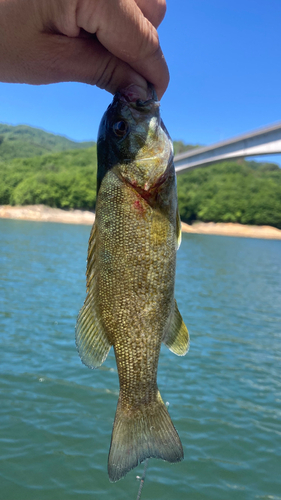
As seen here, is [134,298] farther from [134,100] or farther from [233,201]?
[233,201]

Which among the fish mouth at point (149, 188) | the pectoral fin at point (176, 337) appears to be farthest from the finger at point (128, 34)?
the pectoral fin at point (176, 337)

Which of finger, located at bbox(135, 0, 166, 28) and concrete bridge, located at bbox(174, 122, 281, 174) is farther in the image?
concrete bridge, located at bbox(174, 122, 281, 174)

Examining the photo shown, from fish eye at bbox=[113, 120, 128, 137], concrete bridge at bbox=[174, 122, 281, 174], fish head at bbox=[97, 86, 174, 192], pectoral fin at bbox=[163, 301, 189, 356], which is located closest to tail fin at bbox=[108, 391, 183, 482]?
pectoral fin at bbox=[163, 301, 189, 356]

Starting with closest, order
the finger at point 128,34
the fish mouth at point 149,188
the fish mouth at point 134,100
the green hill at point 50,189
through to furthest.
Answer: the finger at point 128,34
the fish mouth at point 149,188
the fish mouth at point 134,100
the green hill at point 50,189

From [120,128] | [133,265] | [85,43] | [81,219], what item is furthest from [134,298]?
[81,219]

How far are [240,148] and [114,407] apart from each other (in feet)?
121

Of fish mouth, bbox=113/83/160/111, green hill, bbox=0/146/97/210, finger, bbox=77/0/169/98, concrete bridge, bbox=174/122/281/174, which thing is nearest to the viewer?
finger, bbox=77/0/169/98

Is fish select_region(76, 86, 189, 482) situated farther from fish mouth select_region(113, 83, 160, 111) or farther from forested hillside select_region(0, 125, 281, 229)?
forested hillside select_region(0, 125, 281, 229)

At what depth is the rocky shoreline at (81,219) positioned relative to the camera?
98938 millimetres

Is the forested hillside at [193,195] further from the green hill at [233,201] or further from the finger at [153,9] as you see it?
the finger at [153,9]

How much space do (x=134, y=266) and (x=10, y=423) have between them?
6.25 m

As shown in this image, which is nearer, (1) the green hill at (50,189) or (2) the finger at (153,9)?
(2) the finger at (153,9)

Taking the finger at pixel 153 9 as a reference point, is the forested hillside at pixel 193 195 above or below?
above

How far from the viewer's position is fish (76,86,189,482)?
3.05 meters
